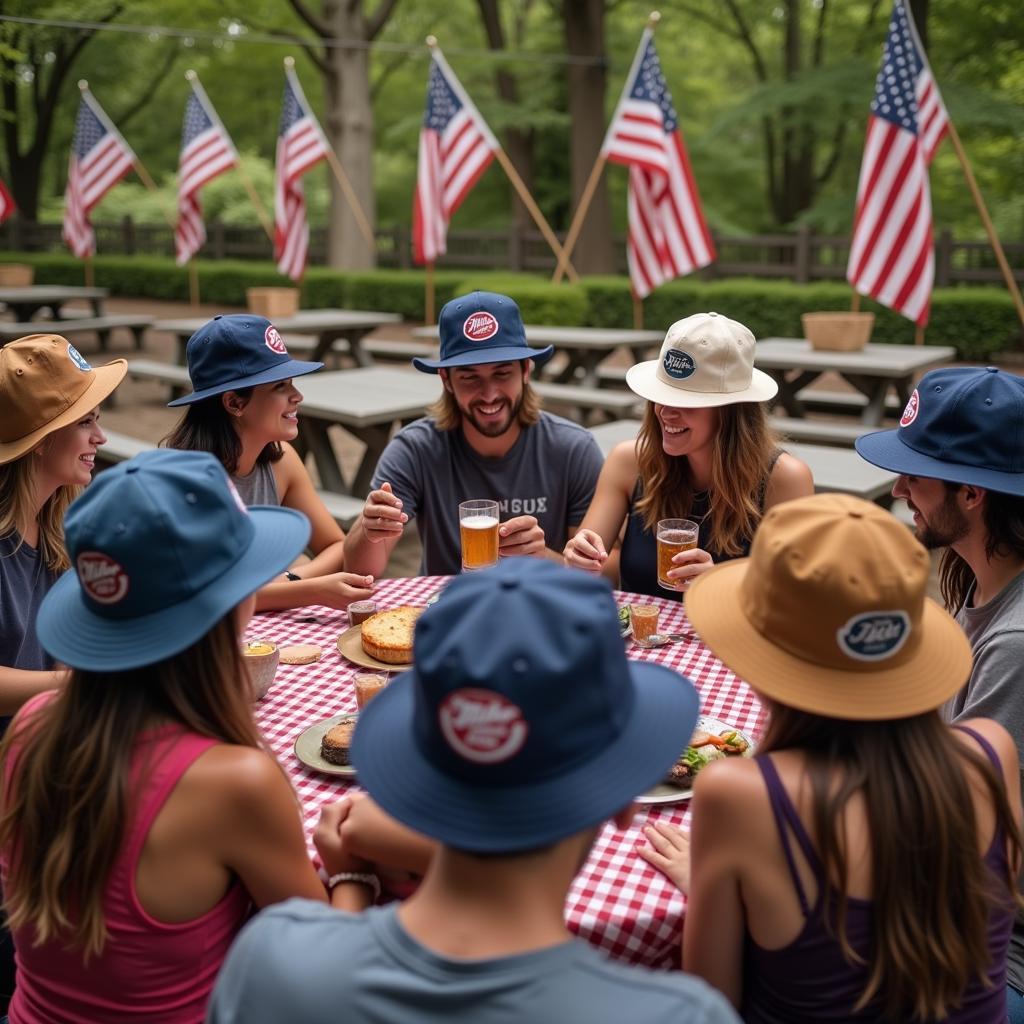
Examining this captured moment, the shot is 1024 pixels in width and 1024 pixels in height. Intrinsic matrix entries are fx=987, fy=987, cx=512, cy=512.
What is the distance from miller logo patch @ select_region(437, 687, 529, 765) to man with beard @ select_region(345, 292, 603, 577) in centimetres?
272

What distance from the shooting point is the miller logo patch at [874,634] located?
1.65 m

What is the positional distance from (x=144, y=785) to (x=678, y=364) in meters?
2.52

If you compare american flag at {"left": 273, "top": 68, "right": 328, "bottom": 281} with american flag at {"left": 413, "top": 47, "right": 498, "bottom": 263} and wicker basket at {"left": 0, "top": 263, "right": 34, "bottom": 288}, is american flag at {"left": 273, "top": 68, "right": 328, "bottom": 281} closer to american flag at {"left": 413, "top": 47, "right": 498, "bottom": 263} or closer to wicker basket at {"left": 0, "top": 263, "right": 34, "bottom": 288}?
american flag at {"left": 413, "top": 47, "right": 498, "bottom": 263}

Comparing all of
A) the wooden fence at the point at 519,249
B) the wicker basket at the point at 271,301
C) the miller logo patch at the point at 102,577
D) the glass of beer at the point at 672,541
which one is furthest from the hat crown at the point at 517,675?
the wooden fence at the point at 519,249

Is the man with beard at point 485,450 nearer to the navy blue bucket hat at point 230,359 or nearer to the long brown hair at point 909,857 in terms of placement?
the navy blue bucket hat at point 230,359

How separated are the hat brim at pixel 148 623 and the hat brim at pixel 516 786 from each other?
0.41 meters

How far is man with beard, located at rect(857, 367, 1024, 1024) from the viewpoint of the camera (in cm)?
252

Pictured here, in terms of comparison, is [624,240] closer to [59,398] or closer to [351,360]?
[351,360]

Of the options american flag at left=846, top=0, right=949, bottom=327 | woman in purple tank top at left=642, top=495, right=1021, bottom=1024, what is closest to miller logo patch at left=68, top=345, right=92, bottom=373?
woman in purple tank top at left=642, top=495, right=1021, bottom=1024

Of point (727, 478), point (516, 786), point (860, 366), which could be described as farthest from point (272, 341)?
point (860, 366)

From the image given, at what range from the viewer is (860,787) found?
1.64 m

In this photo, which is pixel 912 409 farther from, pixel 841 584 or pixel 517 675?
pixel 517 675

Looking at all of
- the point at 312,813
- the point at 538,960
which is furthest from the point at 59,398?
the point at 538,960

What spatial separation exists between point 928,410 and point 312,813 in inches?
74.4
